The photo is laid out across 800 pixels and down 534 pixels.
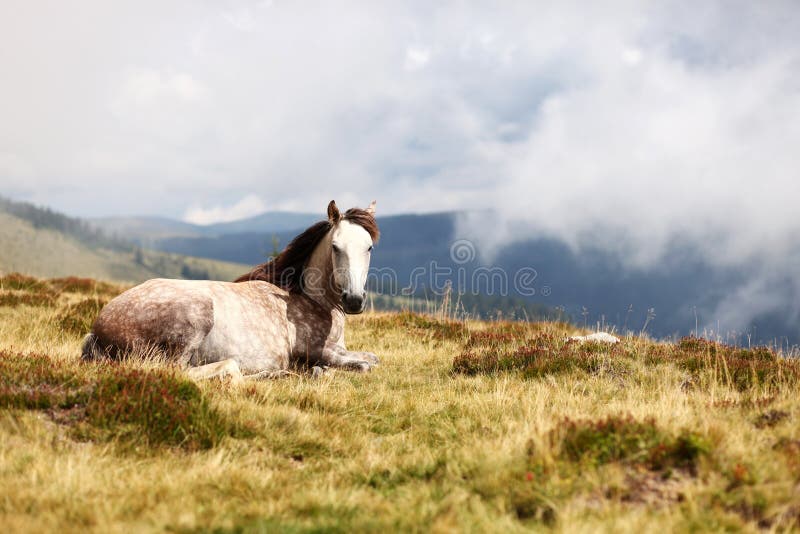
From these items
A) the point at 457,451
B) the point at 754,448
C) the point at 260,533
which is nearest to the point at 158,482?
the point at 260,533

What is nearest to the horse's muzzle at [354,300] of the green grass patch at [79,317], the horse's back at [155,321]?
the horse's back at [155,321]

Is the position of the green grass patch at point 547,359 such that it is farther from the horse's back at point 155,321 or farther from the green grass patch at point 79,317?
the green grass patch at point 79,317

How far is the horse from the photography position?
25.8ft

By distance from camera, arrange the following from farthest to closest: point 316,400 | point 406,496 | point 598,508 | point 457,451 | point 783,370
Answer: point 783,370 → point 316,400 → point 457,451 → point 406,496 → point 598,508

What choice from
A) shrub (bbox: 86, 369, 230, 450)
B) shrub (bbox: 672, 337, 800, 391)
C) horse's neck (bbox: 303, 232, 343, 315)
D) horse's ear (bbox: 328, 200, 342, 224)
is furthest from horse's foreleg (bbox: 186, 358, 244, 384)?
shrub (bbox: 672, 337, 800, 391)

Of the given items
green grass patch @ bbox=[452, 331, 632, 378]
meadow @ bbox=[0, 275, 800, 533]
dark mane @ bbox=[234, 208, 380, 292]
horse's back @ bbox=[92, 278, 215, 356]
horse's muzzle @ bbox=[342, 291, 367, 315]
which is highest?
dark mane @ bbox=[234, 208, 380, 292]

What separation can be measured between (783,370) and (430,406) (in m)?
6.06

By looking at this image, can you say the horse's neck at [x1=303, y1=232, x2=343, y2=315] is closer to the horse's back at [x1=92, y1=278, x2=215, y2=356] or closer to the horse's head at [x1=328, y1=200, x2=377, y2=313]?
the horse's head at [x1=328, y1=200, x2=377, y2=313]

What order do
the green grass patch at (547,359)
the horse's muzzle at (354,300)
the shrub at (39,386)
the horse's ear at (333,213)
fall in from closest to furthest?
1. the shrub at (39,386)
2. the horse's muzzle at (354,300)
3. the horse's ear at (333,213)
4. the green grass patch at (547,359)

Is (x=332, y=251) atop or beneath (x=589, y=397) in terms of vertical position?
atop

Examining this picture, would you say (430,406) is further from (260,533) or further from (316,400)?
(260,533)

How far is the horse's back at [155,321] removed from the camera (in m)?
7.83

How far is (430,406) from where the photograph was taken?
7.26 metres

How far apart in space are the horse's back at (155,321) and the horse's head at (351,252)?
2.13m
